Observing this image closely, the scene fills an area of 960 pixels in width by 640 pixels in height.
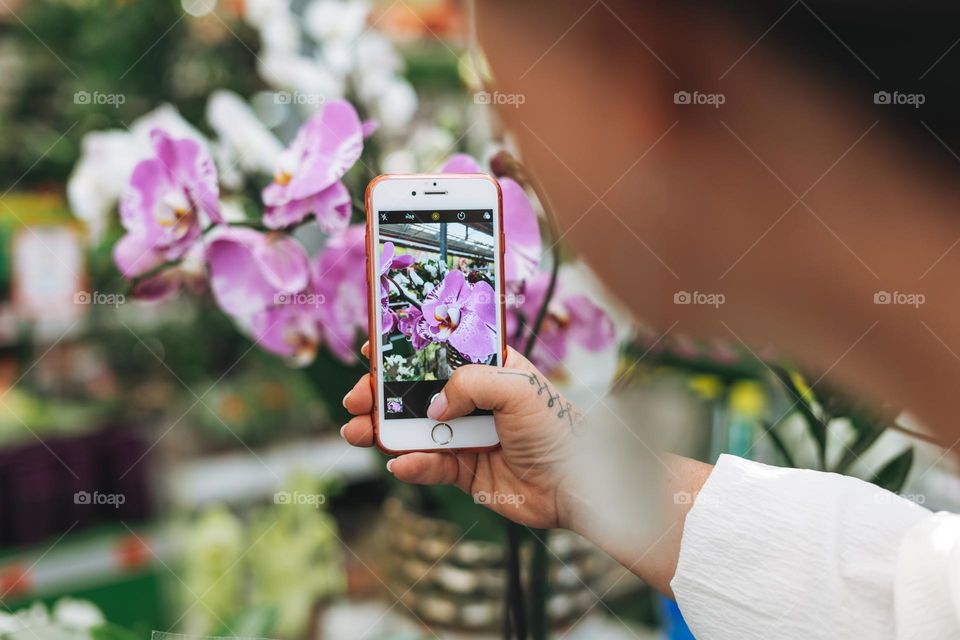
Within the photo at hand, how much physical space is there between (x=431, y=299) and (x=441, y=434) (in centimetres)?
10

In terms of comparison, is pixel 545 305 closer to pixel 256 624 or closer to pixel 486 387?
pixel 486 387

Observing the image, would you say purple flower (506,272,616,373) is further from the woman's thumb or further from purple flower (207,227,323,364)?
purple flower (207,227,323,364)

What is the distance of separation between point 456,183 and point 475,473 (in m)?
0.23

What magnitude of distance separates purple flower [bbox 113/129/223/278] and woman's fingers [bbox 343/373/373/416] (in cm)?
16

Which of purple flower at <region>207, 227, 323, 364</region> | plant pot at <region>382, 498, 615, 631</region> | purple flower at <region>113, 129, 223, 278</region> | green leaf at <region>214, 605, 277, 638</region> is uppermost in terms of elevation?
purple flower at <region>113, 129, 223, 278</region>

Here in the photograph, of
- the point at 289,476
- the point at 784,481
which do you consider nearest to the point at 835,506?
the point at 784,481

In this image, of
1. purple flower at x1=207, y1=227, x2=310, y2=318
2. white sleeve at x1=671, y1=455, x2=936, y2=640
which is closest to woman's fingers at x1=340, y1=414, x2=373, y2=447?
purple flower at x1=207, y1=227, x2=310, y2=318

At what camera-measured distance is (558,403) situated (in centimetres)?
59

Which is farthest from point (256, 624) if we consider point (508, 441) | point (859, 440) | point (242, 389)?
point (242, 389)

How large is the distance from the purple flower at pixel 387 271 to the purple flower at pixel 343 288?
0.01 m

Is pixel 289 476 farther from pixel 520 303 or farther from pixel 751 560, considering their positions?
pixel 751 560

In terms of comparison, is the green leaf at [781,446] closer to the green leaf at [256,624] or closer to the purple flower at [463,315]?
the purple flower at [463,315]

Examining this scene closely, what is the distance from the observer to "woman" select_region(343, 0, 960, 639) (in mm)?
429

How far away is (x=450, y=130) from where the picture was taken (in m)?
0.65
